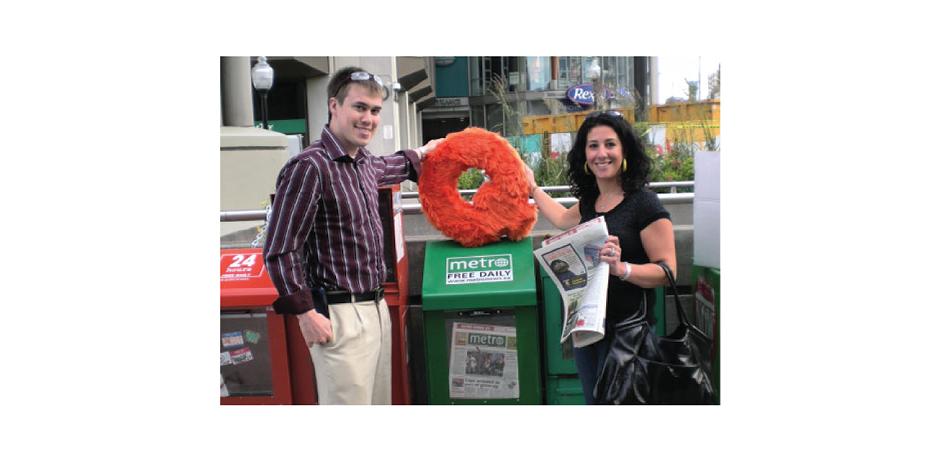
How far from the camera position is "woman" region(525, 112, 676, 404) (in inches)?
90.9

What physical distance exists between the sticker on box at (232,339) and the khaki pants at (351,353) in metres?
0.57

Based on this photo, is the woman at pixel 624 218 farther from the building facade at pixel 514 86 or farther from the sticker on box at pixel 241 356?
the sticker on box at pixel 241 356

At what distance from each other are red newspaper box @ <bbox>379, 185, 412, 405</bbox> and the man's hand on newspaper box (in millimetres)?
945

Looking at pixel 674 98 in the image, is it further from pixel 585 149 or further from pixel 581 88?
pixel 585 149

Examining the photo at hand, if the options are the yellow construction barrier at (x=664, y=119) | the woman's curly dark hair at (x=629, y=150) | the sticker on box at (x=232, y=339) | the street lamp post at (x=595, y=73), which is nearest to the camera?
the woman's curly dark hair at (x=629, y=150)

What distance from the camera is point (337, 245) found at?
237 centimetres

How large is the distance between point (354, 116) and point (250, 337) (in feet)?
3.99

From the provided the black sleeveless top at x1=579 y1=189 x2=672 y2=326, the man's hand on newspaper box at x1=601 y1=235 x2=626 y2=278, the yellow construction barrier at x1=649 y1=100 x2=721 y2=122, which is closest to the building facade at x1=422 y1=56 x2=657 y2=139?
the yellow construction barrier at x1=649 y1=100 x2=721 y2=122

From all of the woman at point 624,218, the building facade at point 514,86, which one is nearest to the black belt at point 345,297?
the woman at point 624,218

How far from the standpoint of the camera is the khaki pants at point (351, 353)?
2.42 meters

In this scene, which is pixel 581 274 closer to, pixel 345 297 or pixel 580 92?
pixel 345 297

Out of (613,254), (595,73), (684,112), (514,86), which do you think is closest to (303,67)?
(514,86)

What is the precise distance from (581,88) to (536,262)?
1.15 metres

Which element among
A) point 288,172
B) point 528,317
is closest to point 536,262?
point 528,317
